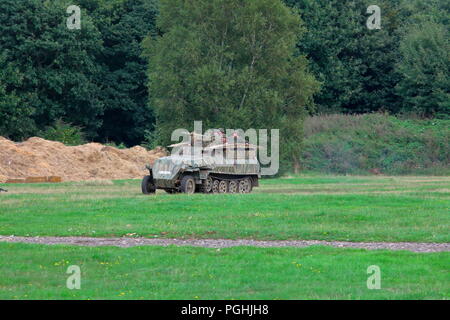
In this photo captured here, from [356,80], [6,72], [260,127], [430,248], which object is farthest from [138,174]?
[430,248]

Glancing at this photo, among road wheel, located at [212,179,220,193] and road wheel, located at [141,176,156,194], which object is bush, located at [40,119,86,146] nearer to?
road wheel, located at [212,179,220,193]

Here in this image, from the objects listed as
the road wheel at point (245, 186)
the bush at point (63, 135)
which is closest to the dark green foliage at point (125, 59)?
the bush at point (63, 135)

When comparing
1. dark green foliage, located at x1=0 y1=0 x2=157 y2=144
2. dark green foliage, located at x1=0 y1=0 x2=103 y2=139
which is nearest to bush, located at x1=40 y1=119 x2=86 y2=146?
dark green foliage, located at x1=0 y1=0 x2=157 y2=144

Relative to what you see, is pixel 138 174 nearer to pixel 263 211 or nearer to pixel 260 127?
pixel 260 127

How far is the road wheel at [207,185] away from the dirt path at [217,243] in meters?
18.5

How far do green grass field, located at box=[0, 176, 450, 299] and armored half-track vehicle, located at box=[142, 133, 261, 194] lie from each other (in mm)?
6349

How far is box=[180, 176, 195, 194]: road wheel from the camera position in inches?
1602

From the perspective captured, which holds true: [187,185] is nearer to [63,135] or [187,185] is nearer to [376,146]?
[376,146]

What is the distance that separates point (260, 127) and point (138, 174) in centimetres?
782

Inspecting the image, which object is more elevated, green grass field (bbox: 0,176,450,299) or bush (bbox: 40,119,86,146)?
bush (bbox: 40,119,86,146)

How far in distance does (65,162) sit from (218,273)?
4101cm

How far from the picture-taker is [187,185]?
4088 centimetres

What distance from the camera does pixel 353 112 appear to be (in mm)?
86062

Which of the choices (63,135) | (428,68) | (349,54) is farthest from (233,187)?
(349,54)
